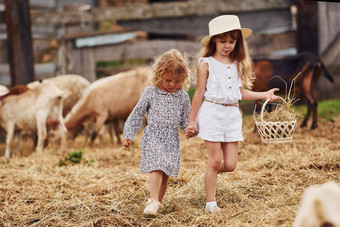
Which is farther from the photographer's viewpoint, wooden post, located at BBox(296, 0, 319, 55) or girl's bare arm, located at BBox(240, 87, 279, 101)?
wooden post, located at BBox(296, 0, 319, 55)

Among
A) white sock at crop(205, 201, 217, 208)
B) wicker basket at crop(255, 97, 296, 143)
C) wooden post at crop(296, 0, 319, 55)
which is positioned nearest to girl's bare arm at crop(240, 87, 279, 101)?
wicker basket at crop(255, 97, 296, 143)

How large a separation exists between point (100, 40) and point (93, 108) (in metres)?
2.15

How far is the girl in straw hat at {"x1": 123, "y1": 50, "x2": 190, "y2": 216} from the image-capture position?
4023 mm

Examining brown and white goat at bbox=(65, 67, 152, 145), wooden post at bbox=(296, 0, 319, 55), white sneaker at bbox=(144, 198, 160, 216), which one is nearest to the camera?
white sneaker at bbox=(144, 198, 160, 216)

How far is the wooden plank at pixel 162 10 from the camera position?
10242mm

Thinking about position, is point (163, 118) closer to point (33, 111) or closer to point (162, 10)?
point (33, 111)

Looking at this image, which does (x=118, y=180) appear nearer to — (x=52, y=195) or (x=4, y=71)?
(x=52, y=195)

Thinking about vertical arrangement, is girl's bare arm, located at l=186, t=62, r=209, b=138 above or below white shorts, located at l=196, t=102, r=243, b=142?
above

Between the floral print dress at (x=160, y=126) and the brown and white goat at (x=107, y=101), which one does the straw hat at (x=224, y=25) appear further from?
the brown and white goat at (x=107, y=101)

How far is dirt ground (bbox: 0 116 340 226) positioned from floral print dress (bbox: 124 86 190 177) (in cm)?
45

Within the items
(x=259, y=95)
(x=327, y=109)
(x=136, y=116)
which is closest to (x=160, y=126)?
(x=136, y=116)

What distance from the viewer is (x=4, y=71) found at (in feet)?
33.5

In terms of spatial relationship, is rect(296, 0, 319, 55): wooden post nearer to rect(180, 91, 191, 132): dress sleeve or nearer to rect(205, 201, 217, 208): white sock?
rect(180, 91, 191, 132): dress sleeve

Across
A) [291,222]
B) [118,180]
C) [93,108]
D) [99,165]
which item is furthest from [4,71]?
[291,222]
